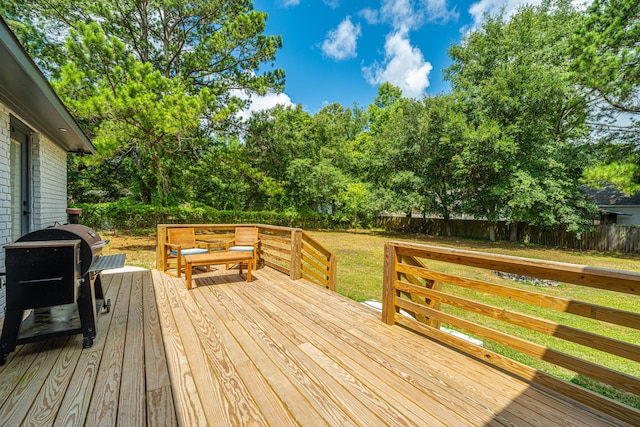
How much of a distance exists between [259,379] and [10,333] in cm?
206

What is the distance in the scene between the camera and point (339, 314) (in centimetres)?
343

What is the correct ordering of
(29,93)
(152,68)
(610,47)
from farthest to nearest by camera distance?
(152,68), (610,47), (29,93)

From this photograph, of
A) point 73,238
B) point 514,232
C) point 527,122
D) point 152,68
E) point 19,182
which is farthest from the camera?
point 514,232

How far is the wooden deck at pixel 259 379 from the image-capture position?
1.68 meters

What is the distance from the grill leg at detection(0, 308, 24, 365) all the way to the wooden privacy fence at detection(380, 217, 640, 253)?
18.4 meters

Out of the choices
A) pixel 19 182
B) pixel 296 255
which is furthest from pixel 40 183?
pixel 296 255

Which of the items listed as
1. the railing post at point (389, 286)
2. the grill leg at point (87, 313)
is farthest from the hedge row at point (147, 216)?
the railing post at point (389, 286)

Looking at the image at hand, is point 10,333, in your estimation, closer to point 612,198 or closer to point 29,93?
point 29,93

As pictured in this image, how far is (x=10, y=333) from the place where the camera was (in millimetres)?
2184

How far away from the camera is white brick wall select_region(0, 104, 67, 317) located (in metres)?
3.02

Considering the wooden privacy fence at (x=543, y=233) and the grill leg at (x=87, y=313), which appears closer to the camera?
the grill leg at (x=87, y=313)

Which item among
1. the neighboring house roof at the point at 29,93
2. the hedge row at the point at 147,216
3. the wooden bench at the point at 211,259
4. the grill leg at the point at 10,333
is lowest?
the grill leg at the point at 10,333

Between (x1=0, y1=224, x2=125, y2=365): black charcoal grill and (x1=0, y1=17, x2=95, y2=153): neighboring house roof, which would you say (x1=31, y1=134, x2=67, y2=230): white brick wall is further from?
(x1=0, y1=224, x2=125, y2=365): black charcoal grill

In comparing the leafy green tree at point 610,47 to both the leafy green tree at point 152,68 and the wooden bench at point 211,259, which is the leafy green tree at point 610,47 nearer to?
the leafy green tree at point 152,68
